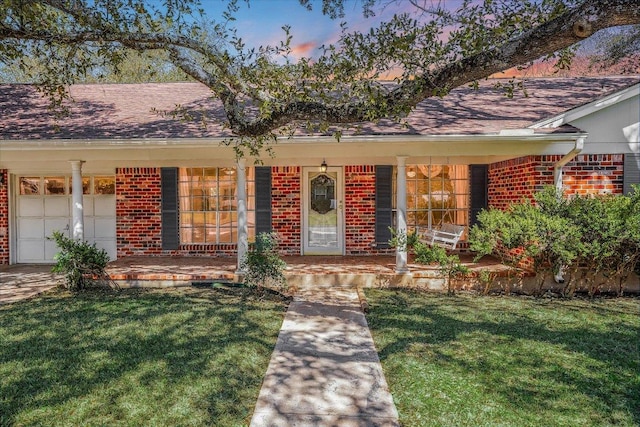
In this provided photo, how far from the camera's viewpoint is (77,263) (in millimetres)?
7227

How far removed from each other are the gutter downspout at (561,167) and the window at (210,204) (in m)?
6.09

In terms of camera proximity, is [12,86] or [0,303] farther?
[12,86]

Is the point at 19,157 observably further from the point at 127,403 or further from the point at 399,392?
the point at 399,392

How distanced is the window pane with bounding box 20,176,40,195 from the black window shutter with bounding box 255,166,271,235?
5.13m

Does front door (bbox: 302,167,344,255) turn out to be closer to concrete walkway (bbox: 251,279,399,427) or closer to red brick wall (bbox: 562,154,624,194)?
concrete walkway (bbox: 251,279,399,427)

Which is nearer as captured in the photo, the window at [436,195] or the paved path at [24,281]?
the paved path at [24,281]

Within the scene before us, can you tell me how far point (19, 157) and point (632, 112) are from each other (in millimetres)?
10282

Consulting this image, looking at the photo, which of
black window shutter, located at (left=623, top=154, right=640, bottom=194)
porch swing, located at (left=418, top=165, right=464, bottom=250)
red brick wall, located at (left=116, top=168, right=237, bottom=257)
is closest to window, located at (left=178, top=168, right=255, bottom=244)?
red brick wall, located at (left=116, top=168, right=237, bottom=257)

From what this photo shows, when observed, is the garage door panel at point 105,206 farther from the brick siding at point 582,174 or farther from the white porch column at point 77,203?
the brick siding at point 582,174

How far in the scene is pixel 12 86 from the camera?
10.5 metres

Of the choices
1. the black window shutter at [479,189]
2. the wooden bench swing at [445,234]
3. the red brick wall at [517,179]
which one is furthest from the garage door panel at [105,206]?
the red brick wall at [517,179]

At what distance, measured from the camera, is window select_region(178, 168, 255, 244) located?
1002cm

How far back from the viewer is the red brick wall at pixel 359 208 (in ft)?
32.7

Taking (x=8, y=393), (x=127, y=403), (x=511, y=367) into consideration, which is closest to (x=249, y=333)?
(x=127, y=403)
